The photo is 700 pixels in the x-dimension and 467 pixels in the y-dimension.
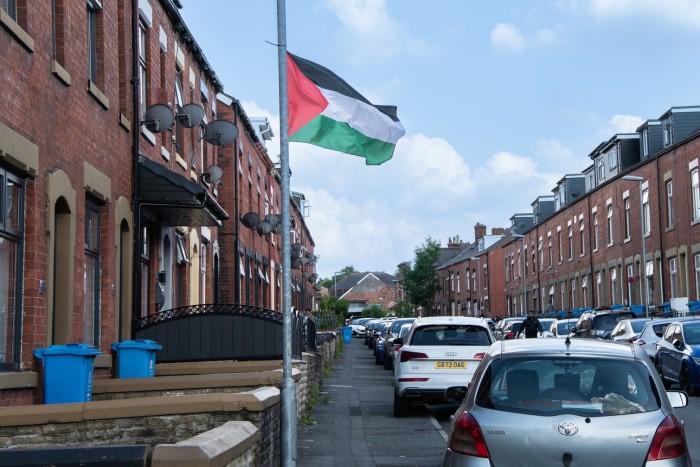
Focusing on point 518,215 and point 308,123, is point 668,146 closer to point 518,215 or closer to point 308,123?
point 308,123

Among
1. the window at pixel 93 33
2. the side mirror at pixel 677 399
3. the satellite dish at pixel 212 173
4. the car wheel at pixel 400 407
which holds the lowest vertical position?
the car wheel at pixel 400 407

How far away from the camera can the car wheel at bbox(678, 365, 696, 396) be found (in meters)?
21.3

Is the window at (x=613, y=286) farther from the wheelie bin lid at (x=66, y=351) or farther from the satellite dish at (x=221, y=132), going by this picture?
the wheelie bin lid at (x=66, y=351)

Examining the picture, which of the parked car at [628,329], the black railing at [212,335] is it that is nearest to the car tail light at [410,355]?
the black railing at [212,335]

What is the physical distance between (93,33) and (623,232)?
125 ft

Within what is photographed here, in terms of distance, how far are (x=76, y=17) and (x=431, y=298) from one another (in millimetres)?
95700

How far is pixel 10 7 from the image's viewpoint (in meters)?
10.7

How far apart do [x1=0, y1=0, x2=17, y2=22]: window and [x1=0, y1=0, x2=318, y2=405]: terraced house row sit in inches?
0.8

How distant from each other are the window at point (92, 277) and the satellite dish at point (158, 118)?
2.20 metres

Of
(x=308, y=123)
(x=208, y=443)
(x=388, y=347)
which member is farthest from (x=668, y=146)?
(x=208, y=443)

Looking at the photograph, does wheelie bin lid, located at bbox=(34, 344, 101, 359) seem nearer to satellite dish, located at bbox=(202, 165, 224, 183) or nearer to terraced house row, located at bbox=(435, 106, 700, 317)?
satellite dish, located at bbox=(202, 165, 224, 183)

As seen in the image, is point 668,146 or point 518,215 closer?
point 668,146

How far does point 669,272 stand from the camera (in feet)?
139

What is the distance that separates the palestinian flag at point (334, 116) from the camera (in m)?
10.4
